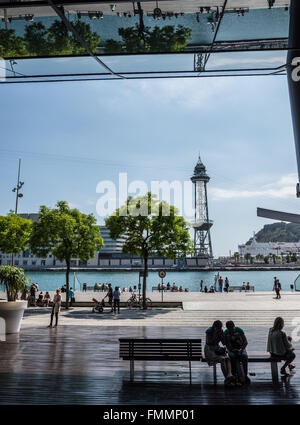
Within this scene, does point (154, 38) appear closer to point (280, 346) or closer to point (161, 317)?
point (280, 346)

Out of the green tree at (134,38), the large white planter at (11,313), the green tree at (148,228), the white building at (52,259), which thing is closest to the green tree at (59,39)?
the green tree at (134,38)

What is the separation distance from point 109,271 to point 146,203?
140542 millimetres

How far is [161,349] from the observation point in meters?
6.71

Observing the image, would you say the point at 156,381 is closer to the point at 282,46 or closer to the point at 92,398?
the point at 92,398

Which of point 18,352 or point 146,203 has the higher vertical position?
point 146,203

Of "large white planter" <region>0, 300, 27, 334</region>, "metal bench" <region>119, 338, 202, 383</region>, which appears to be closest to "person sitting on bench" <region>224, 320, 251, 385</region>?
"metal bench" <region>119, 338, 202, 383</region>

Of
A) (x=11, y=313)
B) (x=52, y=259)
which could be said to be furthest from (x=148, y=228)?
(x=52, y=259)

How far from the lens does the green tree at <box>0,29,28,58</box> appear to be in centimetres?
473

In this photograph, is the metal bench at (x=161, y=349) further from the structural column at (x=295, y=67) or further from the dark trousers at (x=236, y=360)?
the structural column at (x=295, y=67)

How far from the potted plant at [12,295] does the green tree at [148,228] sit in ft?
37.8

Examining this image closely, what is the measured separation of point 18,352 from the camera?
360 inches

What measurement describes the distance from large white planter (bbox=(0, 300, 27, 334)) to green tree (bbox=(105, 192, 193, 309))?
1148 centimetres
